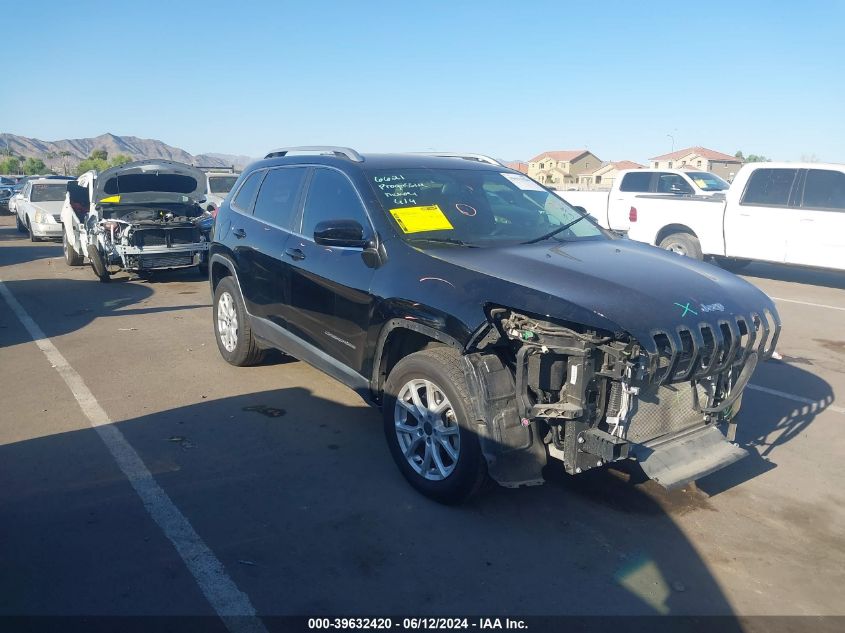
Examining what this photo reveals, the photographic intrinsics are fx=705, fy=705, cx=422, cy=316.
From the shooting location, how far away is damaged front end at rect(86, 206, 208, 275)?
37.0ft

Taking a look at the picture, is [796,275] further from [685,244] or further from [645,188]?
[645,188]

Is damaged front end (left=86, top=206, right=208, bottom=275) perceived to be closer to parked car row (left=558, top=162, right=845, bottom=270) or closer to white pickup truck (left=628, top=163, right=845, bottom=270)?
parked car row (left=558, top=162, right=845, bottom=270)

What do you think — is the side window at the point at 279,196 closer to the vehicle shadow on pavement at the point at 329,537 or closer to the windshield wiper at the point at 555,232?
the vehicle shadow on pavement at the point at 329,537

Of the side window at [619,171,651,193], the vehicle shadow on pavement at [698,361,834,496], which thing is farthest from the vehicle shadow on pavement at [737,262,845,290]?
the vehicle shadow on pavement at [698,361,834,496]

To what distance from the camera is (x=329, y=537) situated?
3729mm

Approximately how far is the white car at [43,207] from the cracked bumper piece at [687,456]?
58.2ft

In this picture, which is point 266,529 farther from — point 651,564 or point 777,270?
point 777,270

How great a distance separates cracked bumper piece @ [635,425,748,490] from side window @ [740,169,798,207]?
29.1 ft

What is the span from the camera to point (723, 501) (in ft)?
13.9

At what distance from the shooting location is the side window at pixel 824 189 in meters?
11.0

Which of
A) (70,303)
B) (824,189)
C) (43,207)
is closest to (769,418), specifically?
(824,189)

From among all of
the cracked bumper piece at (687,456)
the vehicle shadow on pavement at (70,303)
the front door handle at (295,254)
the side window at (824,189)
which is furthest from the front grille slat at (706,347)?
the side window at (824,189)

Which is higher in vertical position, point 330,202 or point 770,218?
point 330,202

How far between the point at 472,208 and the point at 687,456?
217cm
